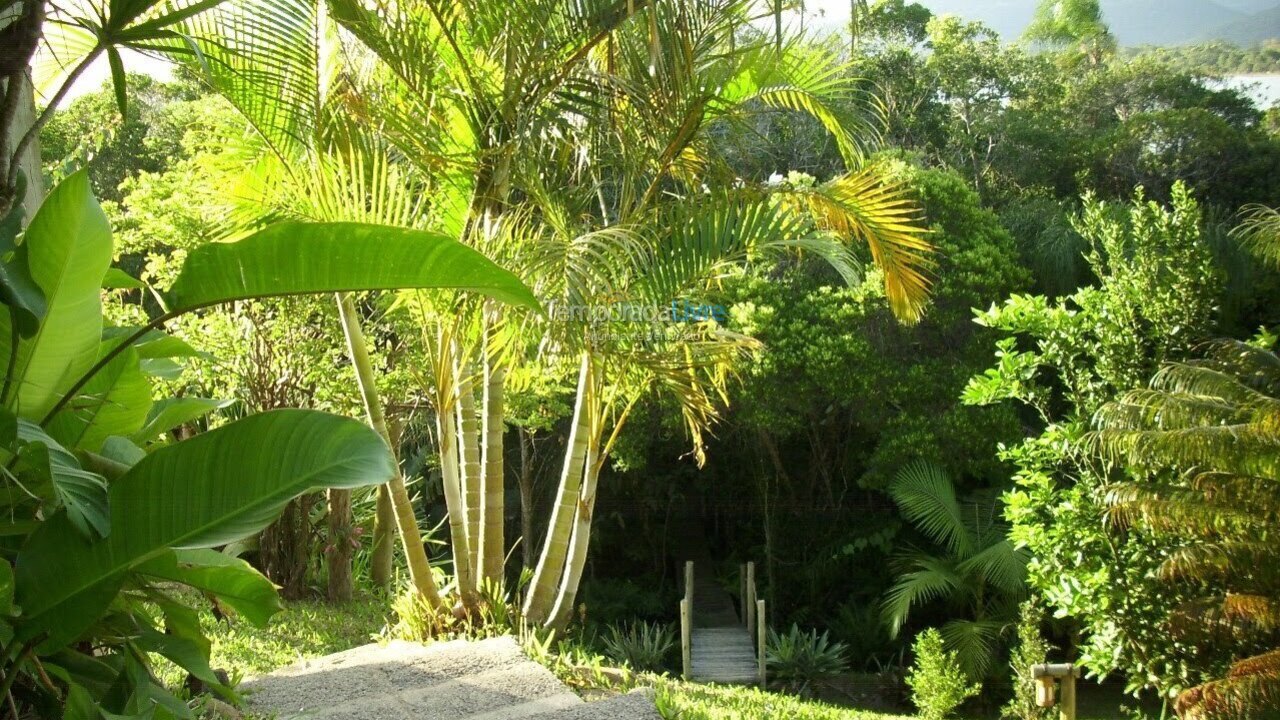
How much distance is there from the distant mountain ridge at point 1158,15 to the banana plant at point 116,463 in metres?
32.6

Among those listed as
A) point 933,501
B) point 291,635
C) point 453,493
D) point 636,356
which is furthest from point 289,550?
point 933,501

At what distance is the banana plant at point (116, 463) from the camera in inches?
73.3

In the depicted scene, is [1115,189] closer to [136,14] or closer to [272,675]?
[272,675]

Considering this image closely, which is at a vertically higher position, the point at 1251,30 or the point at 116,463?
the point at 1251,30

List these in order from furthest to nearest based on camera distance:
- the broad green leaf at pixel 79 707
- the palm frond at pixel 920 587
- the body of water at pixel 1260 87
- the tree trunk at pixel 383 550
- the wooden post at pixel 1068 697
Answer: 1. the body of water at pixel 1260 87
2. the palm frond at pixel 920 587
3. the tree trunk at pixel 383 550
4. the wooden post at pixel 1068 697
5. the broad green leaf at pixel 79 707

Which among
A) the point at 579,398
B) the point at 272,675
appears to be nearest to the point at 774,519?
the point at 579,398

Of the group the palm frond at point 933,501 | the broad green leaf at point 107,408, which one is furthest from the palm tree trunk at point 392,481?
the palm frond at point 933,501

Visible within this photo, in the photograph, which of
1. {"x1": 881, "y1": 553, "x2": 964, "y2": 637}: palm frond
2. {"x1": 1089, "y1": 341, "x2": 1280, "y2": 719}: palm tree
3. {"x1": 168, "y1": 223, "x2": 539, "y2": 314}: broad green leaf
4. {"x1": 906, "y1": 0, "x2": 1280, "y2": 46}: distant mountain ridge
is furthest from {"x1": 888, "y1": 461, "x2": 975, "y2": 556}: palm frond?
{"x1": 906, "y1": 0, "x2": 1280, "y2": 46}: distant mountain ridge

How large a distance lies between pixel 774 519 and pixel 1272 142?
9.94m

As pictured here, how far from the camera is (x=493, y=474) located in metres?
5.97

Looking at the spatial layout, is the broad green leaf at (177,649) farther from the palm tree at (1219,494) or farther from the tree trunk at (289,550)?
the palm tree at (1219,494)

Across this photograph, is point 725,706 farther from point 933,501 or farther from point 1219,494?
point 933,501

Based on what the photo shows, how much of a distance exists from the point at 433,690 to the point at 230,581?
2461mm

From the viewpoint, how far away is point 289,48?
16.2ft
